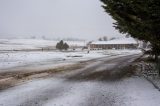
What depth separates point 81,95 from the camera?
10914mm

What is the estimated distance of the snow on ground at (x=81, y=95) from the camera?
375 inches

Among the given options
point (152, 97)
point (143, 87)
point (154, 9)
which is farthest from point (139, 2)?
point (152, 97)

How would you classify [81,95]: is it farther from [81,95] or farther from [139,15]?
[139,15]

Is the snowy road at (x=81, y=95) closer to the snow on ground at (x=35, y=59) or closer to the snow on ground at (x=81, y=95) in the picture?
the snow on ground at (x=81, y=95)

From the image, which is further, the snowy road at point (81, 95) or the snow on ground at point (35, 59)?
the snow on ground at point (35, 59)

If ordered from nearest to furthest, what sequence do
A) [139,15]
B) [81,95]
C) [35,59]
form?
[81,95], [139,15], [35,59]

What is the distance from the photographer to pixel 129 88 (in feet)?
41.5

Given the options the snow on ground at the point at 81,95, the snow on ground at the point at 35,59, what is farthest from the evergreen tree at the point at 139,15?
the snow on ground at the point at 35,59

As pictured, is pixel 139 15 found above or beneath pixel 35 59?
above

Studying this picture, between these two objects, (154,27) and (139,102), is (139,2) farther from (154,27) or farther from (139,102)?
(139,102)

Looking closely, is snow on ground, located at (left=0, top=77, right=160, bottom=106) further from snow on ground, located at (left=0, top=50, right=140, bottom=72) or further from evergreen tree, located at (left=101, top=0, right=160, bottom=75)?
snow on ground, located at (left=0, top=50, right=140, bottom=72)

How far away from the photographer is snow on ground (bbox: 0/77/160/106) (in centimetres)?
953

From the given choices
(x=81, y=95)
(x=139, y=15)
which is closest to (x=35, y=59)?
(x=139, y=15)

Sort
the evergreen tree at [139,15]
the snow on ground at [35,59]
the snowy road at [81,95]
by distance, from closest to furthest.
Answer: the snowy road at [81,95] → the evergreen tree at [139,15] → the snow on ground at [35,59]
